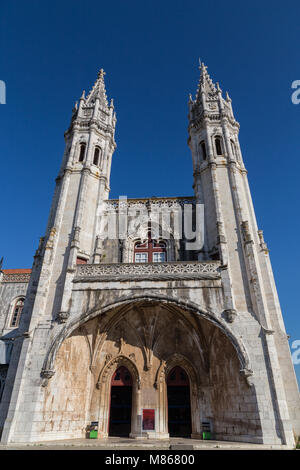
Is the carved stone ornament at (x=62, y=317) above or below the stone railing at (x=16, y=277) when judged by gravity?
below

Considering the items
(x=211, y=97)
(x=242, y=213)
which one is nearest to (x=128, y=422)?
(x=242, y=213)

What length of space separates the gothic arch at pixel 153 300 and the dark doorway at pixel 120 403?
15.0ft

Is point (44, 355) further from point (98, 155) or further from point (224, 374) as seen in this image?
point (98, 155)

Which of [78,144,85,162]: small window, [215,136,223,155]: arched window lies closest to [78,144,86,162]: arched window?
[78,144,85,162]: small window

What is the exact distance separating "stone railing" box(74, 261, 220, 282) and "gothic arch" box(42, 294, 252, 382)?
40.6 inches

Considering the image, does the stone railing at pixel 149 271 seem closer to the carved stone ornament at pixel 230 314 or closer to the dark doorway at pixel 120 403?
the carved stone ornament at pixel 230 314

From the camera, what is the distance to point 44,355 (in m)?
12.6

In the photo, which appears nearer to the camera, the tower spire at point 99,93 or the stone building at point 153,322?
the stone building at point 153,322

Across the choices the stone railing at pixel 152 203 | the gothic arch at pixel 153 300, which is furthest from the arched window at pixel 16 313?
the gothic arch at pixel 153 300

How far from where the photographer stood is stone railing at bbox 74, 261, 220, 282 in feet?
46.2

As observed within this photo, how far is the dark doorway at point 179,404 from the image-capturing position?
48.2ft

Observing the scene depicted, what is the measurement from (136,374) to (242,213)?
34.6 ft

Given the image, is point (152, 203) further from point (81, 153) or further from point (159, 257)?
point (81, 153)

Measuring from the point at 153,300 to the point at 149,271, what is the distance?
1528 mm
